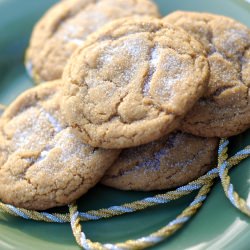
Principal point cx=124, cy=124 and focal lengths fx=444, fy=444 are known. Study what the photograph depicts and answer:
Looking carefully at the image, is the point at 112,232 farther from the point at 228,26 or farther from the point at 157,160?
the point at 228,26

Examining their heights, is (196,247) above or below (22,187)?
below

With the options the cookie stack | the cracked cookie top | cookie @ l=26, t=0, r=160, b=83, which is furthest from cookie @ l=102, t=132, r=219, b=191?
cookie @ l=26, t=0, r=160, b=83

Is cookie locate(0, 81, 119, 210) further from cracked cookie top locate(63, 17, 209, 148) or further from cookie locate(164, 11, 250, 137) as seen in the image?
cookie locate(164, 11, 250, 137)

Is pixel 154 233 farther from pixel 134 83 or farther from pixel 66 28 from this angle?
pixel 66 28

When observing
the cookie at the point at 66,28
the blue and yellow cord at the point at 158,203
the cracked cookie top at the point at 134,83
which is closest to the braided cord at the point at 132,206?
the blue and yellow cord at the point at 158,203

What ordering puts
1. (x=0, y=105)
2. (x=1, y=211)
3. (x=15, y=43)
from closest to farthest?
(x=1, y=211) → (x=0, y=105) → (x=15, y=43)

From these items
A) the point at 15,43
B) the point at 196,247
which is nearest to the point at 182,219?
the point at 196,247
